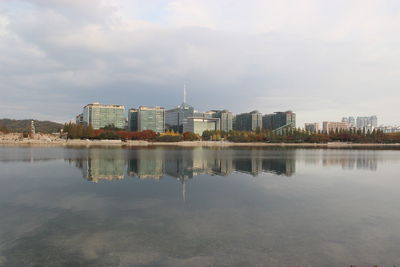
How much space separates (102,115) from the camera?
17350 cm

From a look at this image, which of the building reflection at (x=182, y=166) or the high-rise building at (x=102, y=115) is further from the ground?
the high-rise building at (x=102, y=115)

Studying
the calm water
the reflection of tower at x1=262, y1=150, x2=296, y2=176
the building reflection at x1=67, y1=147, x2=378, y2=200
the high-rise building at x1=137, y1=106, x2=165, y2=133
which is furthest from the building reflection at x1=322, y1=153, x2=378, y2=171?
the high-rise building at x1=137, y1=106, x2=165, y2=133

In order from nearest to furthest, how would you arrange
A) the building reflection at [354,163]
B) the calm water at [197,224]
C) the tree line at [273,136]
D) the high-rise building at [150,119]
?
the calm water at [197,224], the building reflection at [354,163], the tree line at [273,136], the high-rise building at [150,119]

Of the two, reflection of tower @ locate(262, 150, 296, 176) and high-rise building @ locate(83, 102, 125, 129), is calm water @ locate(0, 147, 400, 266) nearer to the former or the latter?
reflection of tower @ locate(262, 150, 296, 176)

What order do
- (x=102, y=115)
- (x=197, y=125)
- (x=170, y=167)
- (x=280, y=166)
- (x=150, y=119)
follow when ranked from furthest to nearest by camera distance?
(x=197, y=125)
(x=150, y=119)
(x=102, y=115)
(x=280, y=166)
(x=170, y=167)

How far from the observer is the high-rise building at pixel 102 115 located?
170 metres

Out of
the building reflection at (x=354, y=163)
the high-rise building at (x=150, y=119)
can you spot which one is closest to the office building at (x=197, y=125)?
the high-rise building at (x=150, y=119)

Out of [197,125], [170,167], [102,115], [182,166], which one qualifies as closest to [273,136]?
[197,125]

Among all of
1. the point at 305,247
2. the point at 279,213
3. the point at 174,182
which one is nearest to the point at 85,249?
the point at 305,247

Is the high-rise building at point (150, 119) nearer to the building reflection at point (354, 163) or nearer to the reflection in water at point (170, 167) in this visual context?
the reflection in water at point (170, 167)

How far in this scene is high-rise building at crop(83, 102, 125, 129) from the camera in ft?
558

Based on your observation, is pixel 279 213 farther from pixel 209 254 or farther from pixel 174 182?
pixel 174 182

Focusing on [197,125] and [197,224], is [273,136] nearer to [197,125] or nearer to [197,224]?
[197,125]

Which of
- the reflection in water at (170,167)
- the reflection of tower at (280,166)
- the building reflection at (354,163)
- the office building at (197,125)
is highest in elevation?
the office building at (197,125)
